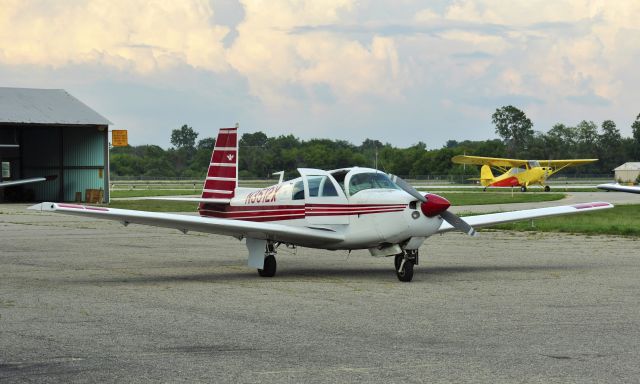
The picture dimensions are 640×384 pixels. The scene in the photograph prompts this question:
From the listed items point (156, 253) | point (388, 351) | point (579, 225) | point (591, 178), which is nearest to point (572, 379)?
point (388, 351)

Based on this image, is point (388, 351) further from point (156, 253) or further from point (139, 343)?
point (156, 253)

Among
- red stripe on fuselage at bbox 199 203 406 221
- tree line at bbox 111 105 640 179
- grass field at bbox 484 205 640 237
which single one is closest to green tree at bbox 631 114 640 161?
tree line at bbox 111 105 640 179

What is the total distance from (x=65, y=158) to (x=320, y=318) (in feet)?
161

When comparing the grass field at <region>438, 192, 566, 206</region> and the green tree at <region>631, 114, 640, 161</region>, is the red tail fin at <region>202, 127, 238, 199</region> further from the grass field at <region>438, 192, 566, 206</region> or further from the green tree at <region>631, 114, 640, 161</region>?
the green tree at <region>631, 114, 640, 161</region>

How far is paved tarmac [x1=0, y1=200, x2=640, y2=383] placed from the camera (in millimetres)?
7793

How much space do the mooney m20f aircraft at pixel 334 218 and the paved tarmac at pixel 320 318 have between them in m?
0.55

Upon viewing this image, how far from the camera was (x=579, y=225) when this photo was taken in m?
27.8

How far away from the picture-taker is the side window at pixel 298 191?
615 inches

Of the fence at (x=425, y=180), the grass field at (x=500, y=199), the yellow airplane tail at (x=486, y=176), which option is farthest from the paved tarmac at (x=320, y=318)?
the fence at (x=425, y=180)

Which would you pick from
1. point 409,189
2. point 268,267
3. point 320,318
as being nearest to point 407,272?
point 409,189

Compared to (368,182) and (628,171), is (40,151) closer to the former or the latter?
(368,182)

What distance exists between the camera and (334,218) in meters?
15.1

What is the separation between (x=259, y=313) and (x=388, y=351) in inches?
111

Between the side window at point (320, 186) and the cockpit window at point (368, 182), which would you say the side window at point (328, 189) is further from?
the cockpit window at point (368, 182)
